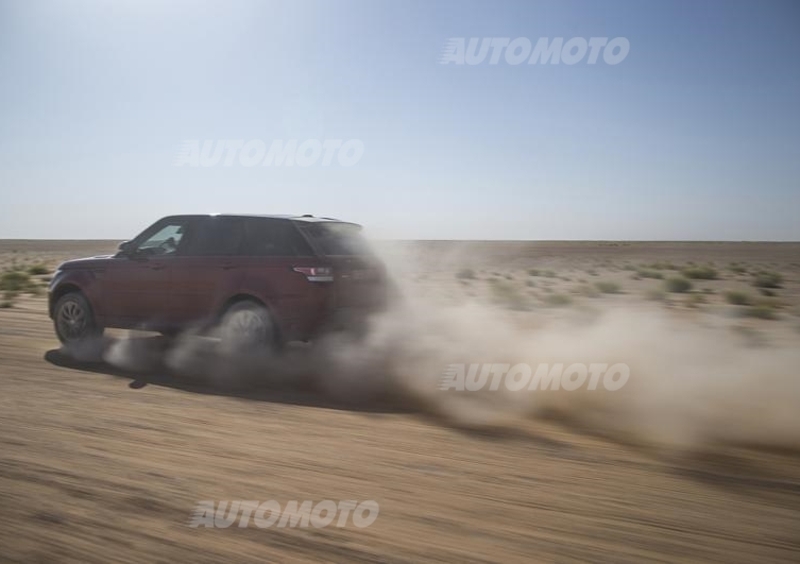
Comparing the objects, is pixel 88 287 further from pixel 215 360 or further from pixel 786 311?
pixel 786 311

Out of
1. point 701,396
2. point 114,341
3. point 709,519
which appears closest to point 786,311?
point 701,396

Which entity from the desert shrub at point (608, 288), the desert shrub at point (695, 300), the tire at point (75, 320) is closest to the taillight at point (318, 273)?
the tire at point (75, 320)

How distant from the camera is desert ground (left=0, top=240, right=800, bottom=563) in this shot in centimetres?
319

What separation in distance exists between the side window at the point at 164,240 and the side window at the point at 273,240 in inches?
42.7

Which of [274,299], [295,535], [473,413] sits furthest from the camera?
[274,299]

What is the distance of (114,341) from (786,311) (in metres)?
14.8

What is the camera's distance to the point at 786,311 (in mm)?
14586

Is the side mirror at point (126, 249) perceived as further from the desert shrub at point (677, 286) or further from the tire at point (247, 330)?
the desert shrub at point (677, 286)

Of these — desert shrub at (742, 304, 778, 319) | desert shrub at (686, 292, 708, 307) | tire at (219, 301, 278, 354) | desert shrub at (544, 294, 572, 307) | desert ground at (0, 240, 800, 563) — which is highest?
desert shrub at (686, 292, 708, 307)

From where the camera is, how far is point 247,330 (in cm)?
695

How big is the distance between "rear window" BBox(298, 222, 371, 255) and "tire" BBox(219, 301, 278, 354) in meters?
0.99

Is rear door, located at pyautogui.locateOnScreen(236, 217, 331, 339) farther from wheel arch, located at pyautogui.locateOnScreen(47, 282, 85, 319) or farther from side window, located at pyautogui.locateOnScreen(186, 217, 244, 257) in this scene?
wheel arch, located at pyautogui.locateOnScreen(47, 282, 85, 319)

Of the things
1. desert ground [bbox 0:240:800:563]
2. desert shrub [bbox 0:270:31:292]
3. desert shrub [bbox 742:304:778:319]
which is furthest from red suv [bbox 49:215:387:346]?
desert shrub [bbox 0:270:31:292]

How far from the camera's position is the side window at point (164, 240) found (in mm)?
7703
